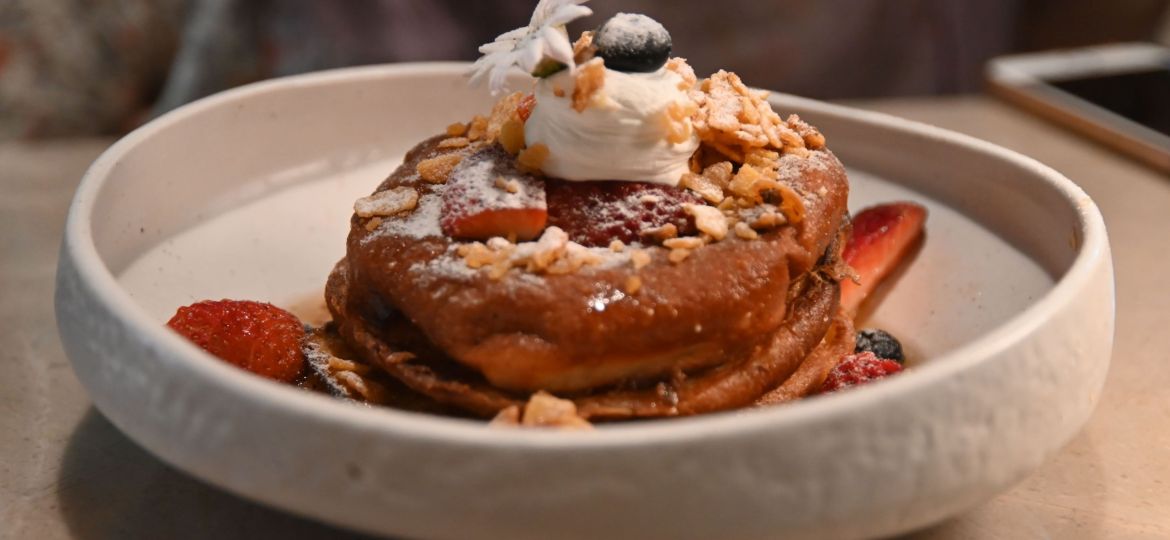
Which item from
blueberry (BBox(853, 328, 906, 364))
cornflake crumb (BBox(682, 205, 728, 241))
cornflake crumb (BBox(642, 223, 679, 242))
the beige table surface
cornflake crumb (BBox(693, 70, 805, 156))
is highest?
cornflake crumb (BBox(693, 70, 805, 156))

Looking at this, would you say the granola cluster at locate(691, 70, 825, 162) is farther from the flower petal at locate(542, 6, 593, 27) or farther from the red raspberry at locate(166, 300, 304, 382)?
the red raspberry at locate(166, 300, 304, 382)

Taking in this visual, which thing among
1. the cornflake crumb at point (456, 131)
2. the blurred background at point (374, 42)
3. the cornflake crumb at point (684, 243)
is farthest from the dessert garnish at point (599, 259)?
the blurred background at point (374, 42)

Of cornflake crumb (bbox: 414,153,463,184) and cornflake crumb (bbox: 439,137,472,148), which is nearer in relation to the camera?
cornflake crumb (bbox: 414,153,463,184)

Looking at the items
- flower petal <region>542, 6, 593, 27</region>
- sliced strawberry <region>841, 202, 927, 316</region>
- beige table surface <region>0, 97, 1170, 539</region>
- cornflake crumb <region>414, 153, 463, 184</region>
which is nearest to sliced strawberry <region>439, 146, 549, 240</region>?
cornflake crumb <region>414, 153, 463, 184</region>

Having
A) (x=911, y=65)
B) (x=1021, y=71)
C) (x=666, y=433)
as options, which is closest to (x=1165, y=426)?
(x=666, y=433)

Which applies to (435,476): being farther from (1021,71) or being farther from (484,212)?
(1021,71)

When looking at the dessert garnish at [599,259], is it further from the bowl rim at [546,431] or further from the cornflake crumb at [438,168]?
the bowl rim at [546,431]

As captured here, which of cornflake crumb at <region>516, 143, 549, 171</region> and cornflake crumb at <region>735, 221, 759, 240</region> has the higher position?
cornflake crumb at <region>516, 143, 549, 171</region>
